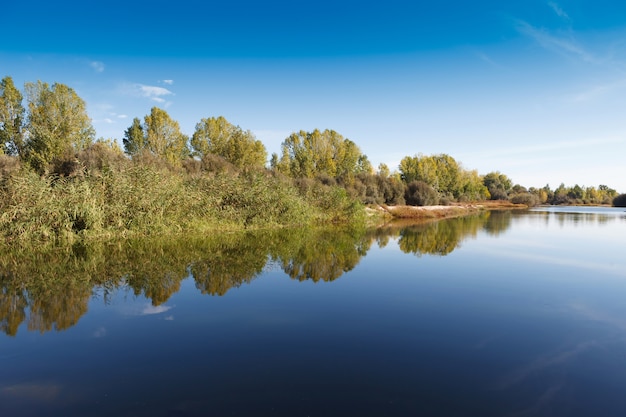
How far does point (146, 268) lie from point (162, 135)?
38413 mm

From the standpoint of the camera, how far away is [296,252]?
13.5 m

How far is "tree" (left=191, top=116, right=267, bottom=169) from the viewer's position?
44219mm

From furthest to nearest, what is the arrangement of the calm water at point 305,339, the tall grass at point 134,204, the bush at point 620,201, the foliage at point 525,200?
the bush at point 620,201
the foliage at point 525,200
the tall grass at point 134,204
the calm water at point 305,339

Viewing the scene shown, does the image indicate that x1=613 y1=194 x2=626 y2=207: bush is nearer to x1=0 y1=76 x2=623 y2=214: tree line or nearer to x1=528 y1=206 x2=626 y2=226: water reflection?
x1=528 y1=206 x2=626 y2=226: water reflection

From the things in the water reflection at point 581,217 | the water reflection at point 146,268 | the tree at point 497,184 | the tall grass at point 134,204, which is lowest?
the water reflection at point 146,268

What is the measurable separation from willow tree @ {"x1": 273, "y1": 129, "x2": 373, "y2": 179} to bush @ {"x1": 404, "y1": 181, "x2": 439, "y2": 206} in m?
9.38

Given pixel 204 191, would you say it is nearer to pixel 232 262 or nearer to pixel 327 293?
pixel 232 262

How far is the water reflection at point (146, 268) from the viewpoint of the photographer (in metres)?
6.94

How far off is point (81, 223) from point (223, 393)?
13845 millimetres

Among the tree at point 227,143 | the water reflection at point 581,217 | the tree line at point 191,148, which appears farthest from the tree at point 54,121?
the water reflection at point 581,217

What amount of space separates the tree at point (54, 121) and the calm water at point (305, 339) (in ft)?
99.7

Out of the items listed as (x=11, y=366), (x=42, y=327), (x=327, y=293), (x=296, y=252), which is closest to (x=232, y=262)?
(x=296, y=252)

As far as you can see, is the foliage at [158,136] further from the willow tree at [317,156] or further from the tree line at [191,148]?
the willow tree at [317,156]

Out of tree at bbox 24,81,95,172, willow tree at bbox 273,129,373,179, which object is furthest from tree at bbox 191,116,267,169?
tree at bbox 24,81,95,172
